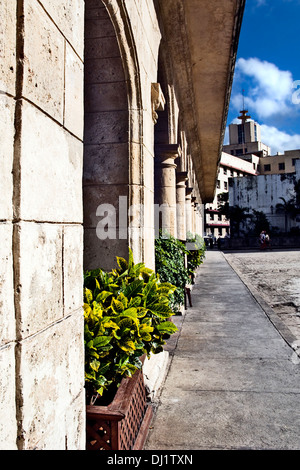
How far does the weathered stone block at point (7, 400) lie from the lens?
123 cm

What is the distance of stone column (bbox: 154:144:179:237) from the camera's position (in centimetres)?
610

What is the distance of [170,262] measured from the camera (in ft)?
17.1

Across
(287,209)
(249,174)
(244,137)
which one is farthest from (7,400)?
(244,137)

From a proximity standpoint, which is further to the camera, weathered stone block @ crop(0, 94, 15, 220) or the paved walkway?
the paved walkway

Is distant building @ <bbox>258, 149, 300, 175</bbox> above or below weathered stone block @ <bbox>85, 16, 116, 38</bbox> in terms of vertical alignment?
above

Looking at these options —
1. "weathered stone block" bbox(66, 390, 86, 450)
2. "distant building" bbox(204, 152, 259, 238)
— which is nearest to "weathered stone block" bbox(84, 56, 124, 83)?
"weathered stone block" bbox(66, 390, 86, 450)

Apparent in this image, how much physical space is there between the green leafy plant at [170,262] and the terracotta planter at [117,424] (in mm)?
2488

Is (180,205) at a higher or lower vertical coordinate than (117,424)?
higher

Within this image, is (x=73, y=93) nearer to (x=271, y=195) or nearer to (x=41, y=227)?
(x=41, y=227)

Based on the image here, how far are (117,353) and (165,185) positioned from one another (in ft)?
13.7

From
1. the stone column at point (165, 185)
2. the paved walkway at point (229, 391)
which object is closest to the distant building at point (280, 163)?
the stone column at point (165, 185)

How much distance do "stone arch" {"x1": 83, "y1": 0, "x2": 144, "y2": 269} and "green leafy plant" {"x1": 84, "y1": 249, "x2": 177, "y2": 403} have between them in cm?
61

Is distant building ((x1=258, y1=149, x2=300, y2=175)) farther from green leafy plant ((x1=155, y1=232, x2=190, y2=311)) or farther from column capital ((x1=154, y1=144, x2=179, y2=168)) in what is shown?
green leafy plant ((x1=155, y1=232, x2=190, y2=311))
